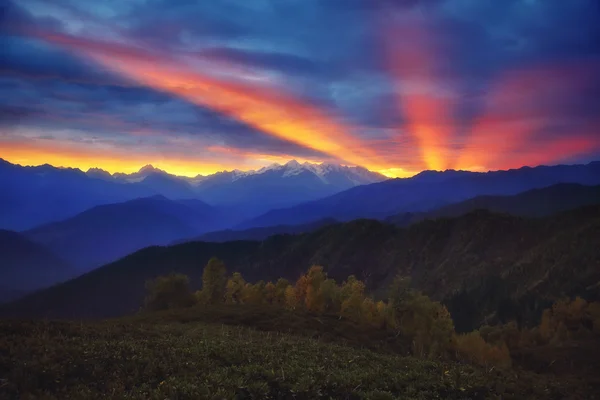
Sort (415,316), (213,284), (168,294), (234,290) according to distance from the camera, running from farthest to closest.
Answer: (213,284)
(234,290)
(168,294)
(415,316)

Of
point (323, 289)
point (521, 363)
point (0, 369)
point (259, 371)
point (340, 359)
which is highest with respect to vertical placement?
point (0, 369)

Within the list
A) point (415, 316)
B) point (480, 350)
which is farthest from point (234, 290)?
point (480, 350)

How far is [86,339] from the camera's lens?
69.5 feet

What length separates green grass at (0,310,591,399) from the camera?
1502 centimetres

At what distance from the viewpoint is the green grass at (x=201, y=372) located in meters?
15.0

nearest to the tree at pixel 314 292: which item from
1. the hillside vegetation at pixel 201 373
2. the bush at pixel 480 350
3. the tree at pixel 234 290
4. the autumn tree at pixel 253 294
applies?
the autumn tree at pixel 253 294

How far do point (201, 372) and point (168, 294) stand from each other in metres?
86.5

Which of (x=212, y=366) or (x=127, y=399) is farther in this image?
(x=212, y=366)

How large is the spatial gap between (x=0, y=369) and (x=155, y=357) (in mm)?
6120

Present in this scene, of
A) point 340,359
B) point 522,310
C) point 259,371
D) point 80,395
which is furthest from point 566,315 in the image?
point 80,395

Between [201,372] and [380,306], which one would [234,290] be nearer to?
[380,306]

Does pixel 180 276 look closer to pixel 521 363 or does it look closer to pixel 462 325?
pixel 521 363

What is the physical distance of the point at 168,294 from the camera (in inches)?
3848

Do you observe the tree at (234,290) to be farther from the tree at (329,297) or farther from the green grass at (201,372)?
the green grass at (201,372)
